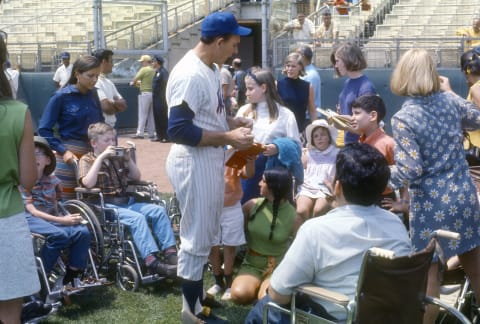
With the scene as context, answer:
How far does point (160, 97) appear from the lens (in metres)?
15.4

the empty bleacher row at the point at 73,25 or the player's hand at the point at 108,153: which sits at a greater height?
the empty bleacher row at the point at 73,25

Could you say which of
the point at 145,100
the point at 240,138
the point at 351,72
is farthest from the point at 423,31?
the point at 240,138

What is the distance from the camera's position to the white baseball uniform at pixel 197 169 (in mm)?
4500

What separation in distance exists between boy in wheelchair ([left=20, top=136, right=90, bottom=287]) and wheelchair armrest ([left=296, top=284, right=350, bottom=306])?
2.56 metres

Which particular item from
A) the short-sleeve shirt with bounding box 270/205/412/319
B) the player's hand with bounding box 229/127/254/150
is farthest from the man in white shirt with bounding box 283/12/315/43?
the short-sleeve shirt with bounding box 270/205/412/319

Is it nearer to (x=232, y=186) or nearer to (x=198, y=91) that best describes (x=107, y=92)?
(x=232, y=186)

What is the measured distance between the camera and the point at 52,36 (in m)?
21.8

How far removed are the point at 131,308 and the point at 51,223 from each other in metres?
0.85

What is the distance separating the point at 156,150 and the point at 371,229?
11.4 meters

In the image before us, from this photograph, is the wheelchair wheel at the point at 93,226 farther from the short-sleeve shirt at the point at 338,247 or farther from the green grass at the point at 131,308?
the short-sleeve shirt at the point at 338,247

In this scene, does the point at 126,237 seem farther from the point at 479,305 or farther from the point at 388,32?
the point at 388,32

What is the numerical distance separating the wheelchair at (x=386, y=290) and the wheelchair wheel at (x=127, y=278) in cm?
279

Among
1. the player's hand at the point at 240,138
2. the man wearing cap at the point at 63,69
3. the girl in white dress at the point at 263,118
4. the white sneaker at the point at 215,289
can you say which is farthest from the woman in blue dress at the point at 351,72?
the man wearing cap at the point at 63,69

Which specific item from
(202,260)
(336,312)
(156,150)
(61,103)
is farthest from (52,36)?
(336,312)
